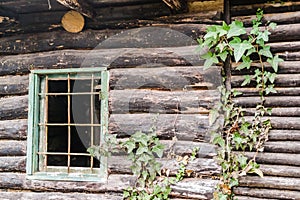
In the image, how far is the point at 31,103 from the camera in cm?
379

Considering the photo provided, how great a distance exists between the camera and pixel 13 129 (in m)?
3.86

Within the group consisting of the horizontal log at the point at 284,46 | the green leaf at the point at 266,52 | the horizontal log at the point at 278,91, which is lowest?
the horizontal log at the point at 278,91

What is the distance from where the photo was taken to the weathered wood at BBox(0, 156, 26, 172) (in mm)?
3791

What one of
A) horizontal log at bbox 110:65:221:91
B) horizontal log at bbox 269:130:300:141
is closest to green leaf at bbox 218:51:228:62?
horizontal log at bbox 110:65:221:91

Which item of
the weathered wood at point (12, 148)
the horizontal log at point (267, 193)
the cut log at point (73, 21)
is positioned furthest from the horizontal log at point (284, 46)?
the weathered wood at point (12, 148)

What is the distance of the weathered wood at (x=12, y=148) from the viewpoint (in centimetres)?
380

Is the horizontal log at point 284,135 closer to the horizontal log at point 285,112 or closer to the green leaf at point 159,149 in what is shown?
the horizontal log at point 285,112

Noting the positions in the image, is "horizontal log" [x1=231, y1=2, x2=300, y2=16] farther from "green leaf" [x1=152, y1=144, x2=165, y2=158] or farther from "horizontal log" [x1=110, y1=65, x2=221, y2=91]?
"green leaf" [x1=152, y1=144, x2=165, y2=158]

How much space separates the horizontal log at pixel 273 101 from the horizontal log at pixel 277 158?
1.44 feet

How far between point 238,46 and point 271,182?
123 centimetres

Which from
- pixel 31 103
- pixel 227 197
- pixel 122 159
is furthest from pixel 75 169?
pixel 227 197

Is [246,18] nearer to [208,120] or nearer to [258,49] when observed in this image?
[258,49]

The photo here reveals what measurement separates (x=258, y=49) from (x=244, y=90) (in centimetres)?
39

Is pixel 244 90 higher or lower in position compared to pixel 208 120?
higher
